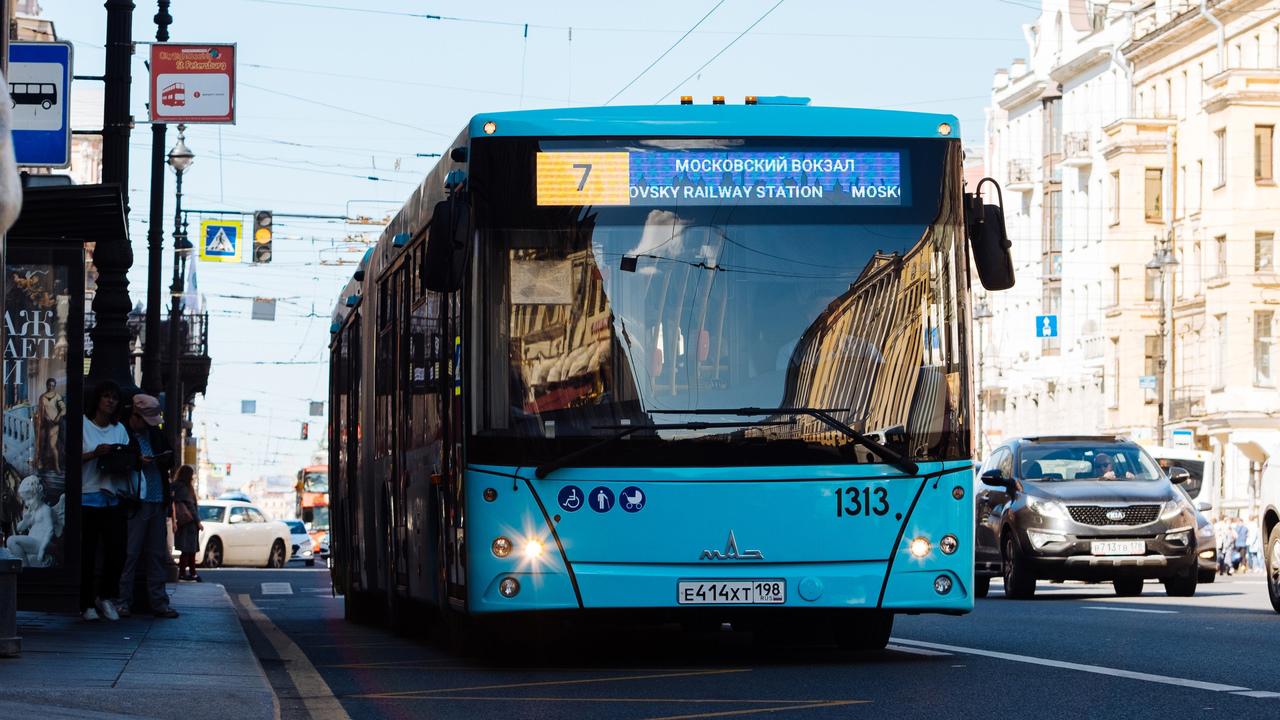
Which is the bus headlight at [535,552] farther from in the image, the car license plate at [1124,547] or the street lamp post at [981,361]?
the street lamp post at [981,361]

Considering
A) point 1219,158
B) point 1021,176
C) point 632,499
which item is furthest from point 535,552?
point 1021,176

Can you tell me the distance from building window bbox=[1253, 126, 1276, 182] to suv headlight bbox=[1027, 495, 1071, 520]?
2051 inches

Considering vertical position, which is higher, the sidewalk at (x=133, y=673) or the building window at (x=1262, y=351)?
the building window at (x=1262, y=351)

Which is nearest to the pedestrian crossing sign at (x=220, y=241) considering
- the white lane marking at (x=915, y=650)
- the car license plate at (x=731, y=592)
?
the white lane marking at (x=915, y=650)

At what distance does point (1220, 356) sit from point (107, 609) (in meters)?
61.6

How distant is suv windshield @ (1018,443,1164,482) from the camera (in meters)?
26.2

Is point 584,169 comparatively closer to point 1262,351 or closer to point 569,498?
point 569,498

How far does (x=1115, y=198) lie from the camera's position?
85.8m

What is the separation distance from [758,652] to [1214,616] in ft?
17.9

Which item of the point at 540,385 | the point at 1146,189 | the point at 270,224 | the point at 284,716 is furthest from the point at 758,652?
the point at 1146,189

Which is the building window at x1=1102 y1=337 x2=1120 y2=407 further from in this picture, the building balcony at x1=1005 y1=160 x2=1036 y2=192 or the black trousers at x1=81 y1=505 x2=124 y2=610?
the black trousers at x1=81 y1=505 x2=124 y2=610

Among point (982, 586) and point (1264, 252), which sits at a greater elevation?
point (1264, 252)

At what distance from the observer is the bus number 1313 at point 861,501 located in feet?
44.3

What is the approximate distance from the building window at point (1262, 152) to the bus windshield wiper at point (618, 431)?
64385mm
